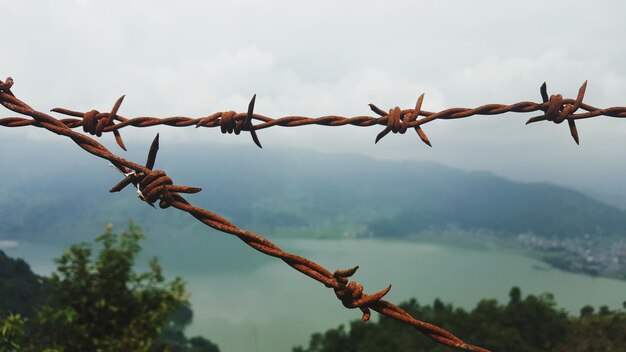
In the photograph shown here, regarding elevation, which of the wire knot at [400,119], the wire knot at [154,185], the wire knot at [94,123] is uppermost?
the wire knot at [94,123]

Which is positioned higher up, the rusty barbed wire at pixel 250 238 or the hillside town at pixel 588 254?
the rusty barbed wire at pixel 250 238

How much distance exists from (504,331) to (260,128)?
31166mm

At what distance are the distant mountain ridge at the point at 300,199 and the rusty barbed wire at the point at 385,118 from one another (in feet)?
205

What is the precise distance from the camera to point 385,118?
116cm

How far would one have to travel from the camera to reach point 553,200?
107m

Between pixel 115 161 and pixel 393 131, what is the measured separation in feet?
2.38

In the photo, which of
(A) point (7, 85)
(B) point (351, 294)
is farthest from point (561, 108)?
(A) point (7, 85)

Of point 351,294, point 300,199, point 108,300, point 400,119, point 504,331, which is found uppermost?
point 300,199

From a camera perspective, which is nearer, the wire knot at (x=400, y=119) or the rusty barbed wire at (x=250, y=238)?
the rusty barbed wire at (x=250, y=238)

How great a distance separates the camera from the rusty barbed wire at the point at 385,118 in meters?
1.10

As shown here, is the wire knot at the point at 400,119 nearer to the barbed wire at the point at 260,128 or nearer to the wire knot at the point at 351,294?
the barbed wire at the point at 260,128

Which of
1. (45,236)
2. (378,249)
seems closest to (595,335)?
(378,249)

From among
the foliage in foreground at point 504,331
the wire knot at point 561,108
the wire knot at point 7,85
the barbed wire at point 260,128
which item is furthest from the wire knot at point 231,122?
the foliage in foreground at point 504,331

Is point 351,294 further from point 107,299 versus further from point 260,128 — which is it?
point 107,299
